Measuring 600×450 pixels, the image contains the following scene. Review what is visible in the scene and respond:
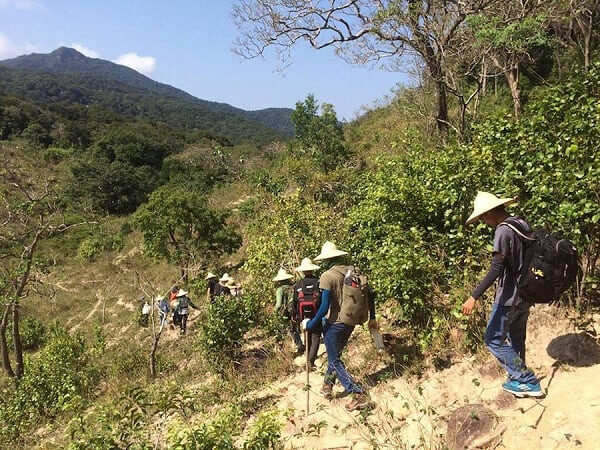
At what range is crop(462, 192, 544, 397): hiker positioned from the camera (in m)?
3.40

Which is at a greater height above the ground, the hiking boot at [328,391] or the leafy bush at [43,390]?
the hiking boot at [328,391]

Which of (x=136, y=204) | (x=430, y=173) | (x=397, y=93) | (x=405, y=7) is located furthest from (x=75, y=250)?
(x=430, y=173)

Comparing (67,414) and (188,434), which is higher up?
(188,434)

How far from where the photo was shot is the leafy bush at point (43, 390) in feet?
25.7

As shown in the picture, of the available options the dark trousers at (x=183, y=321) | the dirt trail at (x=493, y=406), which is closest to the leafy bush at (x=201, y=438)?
the dirt trail at (x=493, y=406)

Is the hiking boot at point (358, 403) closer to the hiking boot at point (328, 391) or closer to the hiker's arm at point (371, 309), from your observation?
the hiking boot at point (328, 391)

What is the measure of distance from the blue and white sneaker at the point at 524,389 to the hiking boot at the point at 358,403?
4.58ft

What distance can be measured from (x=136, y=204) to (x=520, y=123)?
43426 mm

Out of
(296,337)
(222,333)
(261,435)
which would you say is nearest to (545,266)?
(261,435)

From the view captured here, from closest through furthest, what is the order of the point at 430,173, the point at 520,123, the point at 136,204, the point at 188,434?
the point at 188,434 → the point at 520,123 → the point at 430,173 → the point at 136,204

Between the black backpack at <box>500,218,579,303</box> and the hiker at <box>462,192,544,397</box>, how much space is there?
0.17 feet

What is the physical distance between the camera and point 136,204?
4400 centimetres

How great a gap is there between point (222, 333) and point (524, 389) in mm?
4510

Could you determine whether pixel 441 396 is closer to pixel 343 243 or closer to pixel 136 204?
pixel 343 243
